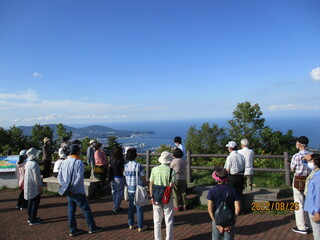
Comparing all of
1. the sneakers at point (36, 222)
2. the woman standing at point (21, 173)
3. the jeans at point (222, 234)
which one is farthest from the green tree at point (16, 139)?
the jeans at point (222, 234)

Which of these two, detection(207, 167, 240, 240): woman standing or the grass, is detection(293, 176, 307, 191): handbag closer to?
detection(207, 167, 240, 240): woman standing

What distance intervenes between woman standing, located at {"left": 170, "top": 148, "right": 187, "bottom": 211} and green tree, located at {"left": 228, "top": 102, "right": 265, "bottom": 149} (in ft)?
76.0

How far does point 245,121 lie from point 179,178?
2550cm

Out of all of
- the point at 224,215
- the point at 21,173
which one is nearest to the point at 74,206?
the point at 21,173

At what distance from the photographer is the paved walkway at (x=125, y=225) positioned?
4.72 m

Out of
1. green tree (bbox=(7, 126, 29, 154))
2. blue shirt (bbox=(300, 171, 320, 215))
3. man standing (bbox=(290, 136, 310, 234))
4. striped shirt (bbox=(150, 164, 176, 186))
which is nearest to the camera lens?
blue shirt (bbox=(300, 171, 320, 215))

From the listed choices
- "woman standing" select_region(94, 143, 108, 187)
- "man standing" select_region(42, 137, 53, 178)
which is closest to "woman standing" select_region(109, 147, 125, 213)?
"woman standing" select_region(94, 143, 108, 187)

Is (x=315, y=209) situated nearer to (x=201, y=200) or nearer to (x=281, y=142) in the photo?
(x=201, y=200)

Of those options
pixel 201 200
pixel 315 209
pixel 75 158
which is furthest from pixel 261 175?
pixel 75 158

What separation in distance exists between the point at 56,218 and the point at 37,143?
25.9 m

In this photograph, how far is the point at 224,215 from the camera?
3180 millimetres

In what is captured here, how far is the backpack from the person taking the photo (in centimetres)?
318

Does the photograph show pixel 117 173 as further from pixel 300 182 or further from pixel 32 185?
pixel 300 182

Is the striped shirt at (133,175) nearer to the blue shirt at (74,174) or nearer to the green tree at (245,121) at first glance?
the blue shirt at (74,174)
